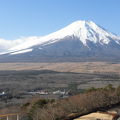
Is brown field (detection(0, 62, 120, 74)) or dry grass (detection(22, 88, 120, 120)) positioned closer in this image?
dry grass (detection(22, 88, 120, 120))

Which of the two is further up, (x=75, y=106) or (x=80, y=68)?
(x=80, y=68)

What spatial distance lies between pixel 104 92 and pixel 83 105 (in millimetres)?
4028

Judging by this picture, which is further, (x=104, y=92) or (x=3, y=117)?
(x=104, y=92)

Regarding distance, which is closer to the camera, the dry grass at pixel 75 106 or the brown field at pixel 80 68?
the dry grass at pixel 75 106

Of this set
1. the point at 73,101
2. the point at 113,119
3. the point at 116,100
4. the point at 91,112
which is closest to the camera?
the point at 113,119

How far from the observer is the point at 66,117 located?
874 inches

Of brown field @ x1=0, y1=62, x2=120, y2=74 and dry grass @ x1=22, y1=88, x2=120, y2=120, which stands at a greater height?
brown field @ x1=0, y1=62, x2=120, y2=74

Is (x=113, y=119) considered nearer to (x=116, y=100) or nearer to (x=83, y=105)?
(x=83, y=105)

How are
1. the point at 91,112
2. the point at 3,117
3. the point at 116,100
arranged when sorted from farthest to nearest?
1. the point at 116,100
2. the point at 91,112
3. the point at 3,117

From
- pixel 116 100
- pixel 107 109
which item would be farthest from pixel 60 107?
pixel 116 100

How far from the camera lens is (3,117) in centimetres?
2169

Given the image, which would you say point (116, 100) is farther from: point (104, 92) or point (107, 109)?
point (107, 109)

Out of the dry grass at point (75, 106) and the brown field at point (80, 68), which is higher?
the brown field at point (80, 68)

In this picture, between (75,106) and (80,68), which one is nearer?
(75,106)
